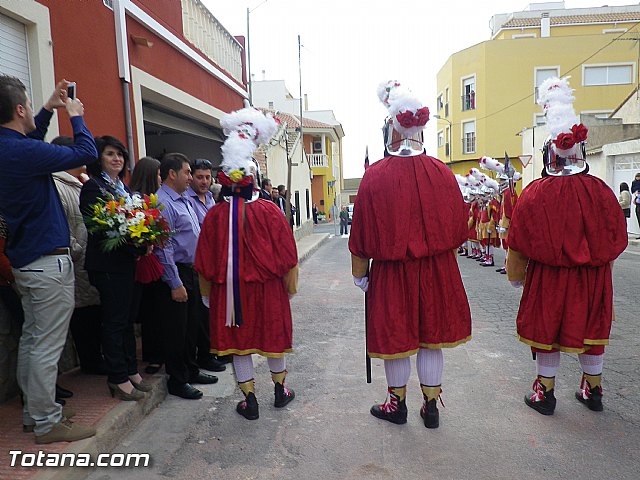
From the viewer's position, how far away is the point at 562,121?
3496 mm

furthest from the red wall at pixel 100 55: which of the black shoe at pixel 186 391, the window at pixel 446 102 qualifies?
the window at pixel 446 102

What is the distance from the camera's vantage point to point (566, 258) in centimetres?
322

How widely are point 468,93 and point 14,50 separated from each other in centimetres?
3152

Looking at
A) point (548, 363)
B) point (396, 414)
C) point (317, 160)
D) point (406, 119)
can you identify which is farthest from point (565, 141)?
point (317, 160)

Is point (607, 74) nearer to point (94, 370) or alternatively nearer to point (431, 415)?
point (431, 415)

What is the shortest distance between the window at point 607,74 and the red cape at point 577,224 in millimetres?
31021

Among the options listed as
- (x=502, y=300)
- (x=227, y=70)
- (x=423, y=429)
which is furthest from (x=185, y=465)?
(x=227, y=70)

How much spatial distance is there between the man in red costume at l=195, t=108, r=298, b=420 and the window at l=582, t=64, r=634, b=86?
31939 millimetres

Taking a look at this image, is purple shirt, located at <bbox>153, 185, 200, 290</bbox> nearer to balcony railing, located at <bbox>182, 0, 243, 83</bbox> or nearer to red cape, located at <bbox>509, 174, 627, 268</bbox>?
red cape, located at <bbox>509, 174, 627, 268</bbox>

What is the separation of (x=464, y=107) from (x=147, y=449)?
32.5 meters

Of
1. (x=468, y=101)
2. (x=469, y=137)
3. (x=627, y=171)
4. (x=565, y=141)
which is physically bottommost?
(x=565, y=141)

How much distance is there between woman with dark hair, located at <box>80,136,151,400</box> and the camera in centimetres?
322

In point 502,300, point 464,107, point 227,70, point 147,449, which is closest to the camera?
point 147,449

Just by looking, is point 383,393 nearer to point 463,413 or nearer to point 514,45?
point 463,413
